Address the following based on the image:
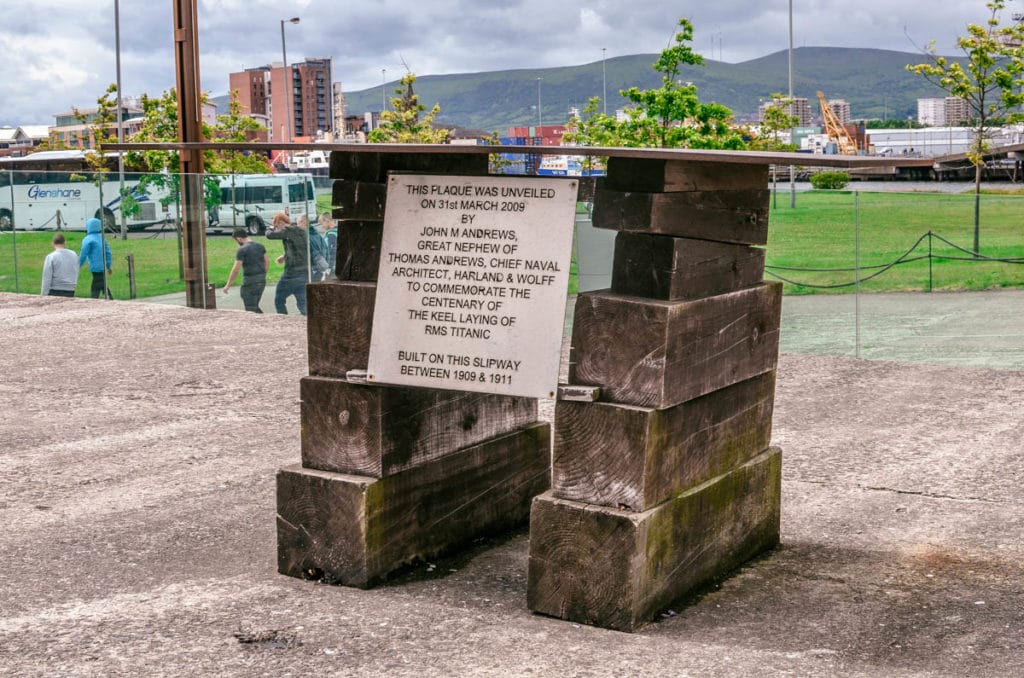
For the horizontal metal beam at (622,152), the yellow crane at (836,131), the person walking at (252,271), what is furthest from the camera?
the yellow crane at (836,131)

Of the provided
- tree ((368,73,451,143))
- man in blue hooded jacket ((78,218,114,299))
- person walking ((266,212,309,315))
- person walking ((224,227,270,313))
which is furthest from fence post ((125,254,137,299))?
tree ((368,73,451,143))

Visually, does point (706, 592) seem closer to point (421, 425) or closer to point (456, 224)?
point (421, 425)

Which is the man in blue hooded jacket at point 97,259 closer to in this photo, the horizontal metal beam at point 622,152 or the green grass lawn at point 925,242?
the green grass lawn at point 925,242

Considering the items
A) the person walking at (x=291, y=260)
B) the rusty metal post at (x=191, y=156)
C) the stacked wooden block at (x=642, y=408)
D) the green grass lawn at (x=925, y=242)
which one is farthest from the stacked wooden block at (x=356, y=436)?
the person walking at (x=291, y=260)

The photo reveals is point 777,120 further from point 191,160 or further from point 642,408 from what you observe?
point 642,408

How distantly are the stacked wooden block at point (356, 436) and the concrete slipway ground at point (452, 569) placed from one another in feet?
0.47

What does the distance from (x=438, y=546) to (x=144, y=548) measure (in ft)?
4.23

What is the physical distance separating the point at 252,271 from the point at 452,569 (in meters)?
12.5

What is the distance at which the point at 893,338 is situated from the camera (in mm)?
15055

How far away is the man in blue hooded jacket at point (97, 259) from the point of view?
18.9 meters

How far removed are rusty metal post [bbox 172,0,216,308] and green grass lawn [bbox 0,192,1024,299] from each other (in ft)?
0.70

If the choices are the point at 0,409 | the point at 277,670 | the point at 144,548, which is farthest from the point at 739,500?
the point at 0,409

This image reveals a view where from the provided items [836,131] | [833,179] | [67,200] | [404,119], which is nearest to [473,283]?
[67,200]

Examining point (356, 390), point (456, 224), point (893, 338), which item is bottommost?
point (893, 338)
